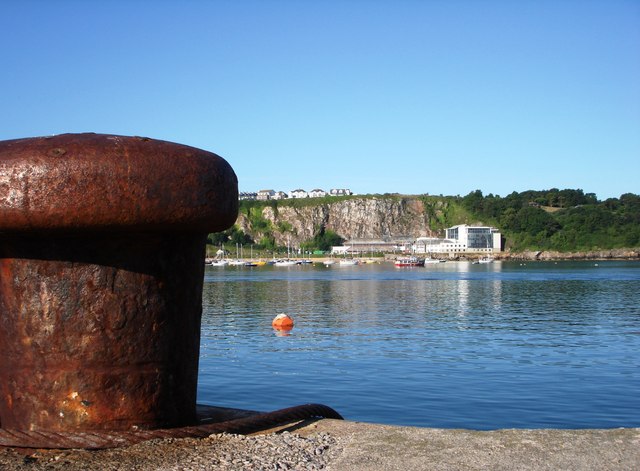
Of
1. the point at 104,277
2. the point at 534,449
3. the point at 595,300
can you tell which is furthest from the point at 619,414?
the point at 595,300

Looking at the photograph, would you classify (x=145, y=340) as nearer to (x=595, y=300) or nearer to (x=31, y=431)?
(x=31, y=431)

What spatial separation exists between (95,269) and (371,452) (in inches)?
62.7

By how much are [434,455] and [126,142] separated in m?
2.05

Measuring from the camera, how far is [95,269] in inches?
150

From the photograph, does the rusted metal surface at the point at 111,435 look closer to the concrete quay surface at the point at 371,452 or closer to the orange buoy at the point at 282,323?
the concrete quay surface at the point at 371,452

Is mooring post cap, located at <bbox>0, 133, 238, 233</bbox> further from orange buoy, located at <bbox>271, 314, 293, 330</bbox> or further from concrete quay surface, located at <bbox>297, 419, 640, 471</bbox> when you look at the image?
orange buoy, located at <bbox>271, 314, 293, 330</bbox>

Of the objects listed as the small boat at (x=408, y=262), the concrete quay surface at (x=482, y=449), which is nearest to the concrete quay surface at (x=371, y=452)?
the concrete quay surface at (x=482, y=449)

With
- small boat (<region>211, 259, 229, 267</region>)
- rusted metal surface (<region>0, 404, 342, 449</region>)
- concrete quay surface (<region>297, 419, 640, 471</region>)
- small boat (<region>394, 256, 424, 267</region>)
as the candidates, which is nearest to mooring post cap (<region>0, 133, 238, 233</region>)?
rusted metal surface (<region>0, 404, 342, 449</region>)

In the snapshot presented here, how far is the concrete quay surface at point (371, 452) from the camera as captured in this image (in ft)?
11.1

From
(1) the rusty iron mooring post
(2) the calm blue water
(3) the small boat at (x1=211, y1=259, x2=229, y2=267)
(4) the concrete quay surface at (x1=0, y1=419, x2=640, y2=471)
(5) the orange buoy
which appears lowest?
(2) the calm blue water

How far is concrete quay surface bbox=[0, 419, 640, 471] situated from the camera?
3.39 meters

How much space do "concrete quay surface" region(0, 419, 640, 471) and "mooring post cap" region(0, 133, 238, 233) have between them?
1054 millimetres

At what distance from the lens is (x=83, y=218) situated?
3.56m

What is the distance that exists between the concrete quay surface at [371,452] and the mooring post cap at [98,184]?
1.05 meters
